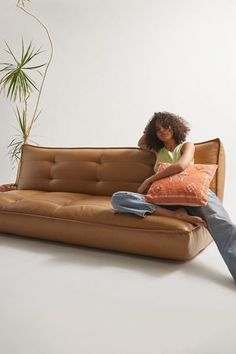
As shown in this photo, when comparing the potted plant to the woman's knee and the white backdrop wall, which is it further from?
the woman's knee

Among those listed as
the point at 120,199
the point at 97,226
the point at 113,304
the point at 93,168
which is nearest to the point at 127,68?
the point at 93,168

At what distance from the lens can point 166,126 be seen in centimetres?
218

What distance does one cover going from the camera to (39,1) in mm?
3549

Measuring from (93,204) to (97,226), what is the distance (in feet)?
0.73

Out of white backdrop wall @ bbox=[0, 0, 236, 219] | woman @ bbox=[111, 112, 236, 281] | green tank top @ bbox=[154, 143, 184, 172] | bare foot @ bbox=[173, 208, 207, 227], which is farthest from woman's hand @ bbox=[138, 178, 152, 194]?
white backdrop wall @ bbox=[0, 0, 236, 219]

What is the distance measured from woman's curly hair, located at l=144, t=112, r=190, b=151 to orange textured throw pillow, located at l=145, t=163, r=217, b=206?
0.37 m

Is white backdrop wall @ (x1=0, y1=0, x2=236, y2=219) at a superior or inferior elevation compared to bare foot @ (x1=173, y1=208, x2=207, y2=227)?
superior

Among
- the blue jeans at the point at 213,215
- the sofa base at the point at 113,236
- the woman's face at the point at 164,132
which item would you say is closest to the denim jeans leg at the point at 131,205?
the blue jeans at the point at 213,215

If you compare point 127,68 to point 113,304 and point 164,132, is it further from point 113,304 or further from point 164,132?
point 113,304

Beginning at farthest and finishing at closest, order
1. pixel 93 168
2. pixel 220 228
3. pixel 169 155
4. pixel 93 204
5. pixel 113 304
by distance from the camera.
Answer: pixel 93 168
pixel 169 155
pixel 93 204
pixel 220 228
pixel 113 304

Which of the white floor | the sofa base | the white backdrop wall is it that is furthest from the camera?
the white backdrop wall

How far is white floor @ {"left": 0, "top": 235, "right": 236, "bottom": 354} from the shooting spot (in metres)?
1.05

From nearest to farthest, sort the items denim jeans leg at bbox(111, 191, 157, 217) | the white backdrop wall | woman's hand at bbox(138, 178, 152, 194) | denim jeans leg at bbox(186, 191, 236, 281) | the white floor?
the white floor, denim jeans leg at bbox(186, 191, 236, 281), denim jeans leg at bbox(111, 191, 157, 217), woman's hand at bbox(138, 178, 152, 194), the white backdrop wall

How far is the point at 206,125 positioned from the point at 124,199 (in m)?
1.52
